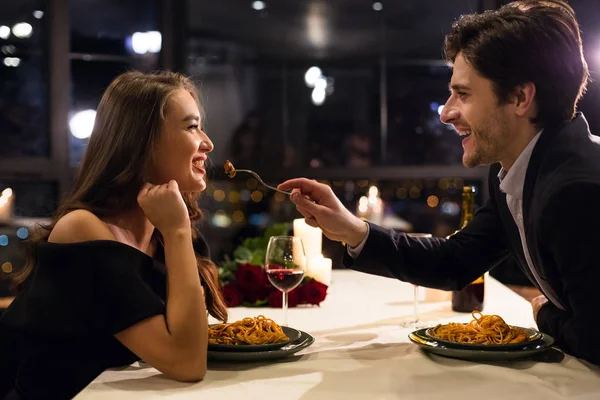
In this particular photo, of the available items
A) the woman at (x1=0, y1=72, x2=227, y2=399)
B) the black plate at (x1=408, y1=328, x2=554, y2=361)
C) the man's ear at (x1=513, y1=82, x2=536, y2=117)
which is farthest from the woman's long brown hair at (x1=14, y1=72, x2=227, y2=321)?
the man's ear at (x1=513, y1=82, x2=536, y2=117)

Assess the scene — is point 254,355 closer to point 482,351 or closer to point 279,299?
point 482,351

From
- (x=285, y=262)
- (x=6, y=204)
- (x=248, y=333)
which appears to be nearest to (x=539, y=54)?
(x=285, y=262)

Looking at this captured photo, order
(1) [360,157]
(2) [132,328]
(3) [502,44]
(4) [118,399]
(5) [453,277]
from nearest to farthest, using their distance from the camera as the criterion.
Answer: (4) [118,399] → (2) [132,328] → (3) [502,44] → (5) [453,277] → (1) [360,157]

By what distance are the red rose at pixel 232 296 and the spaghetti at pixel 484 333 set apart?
792 mm

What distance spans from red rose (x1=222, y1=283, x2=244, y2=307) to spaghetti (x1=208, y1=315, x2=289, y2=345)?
2.14 ft

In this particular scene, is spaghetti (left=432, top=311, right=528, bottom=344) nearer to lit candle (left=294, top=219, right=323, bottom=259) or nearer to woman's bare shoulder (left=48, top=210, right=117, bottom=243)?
woman's bare shoulder (left=48, top=210, right=117, bottom=243)

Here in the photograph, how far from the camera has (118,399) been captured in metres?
1.22

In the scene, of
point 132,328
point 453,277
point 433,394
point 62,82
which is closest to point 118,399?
point 132,328

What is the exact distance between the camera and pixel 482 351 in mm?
1416

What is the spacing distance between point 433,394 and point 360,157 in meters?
4.46

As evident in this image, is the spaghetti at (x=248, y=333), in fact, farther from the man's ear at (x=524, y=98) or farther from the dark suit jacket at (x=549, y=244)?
the man's ear at (x=524, y=98)

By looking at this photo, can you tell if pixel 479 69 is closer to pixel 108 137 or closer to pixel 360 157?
pixel 108 137

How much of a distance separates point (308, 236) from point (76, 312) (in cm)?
117

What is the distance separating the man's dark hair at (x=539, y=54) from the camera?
1667 millimetres
